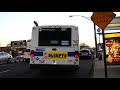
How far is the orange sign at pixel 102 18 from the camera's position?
37.5ft

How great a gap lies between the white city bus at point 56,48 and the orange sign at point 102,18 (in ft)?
17.2

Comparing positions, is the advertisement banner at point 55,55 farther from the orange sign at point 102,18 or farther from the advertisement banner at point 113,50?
the advertisement banner at point 113,50

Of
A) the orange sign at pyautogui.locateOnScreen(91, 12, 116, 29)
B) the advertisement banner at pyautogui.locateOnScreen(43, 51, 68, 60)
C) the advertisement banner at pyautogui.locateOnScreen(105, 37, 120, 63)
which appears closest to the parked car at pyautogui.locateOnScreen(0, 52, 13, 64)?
the advertisement banner at pyautogui.locateOnScreen(105, 37, 120, 63)

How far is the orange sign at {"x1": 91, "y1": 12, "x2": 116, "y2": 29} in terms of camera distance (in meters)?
11.4

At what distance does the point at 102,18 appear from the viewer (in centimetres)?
1166

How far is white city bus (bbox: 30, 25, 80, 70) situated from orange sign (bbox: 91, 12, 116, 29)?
525 centimetres

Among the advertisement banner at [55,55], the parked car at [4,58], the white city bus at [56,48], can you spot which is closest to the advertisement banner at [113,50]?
the white city bus at [56,48]

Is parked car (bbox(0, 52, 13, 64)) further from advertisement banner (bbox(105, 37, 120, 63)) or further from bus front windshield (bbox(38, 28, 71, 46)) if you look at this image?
bus front windshield (bbox(38, 28, 71, 46))

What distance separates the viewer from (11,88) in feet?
18.4

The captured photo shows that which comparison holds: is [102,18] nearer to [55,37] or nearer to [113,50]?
[55,37]
